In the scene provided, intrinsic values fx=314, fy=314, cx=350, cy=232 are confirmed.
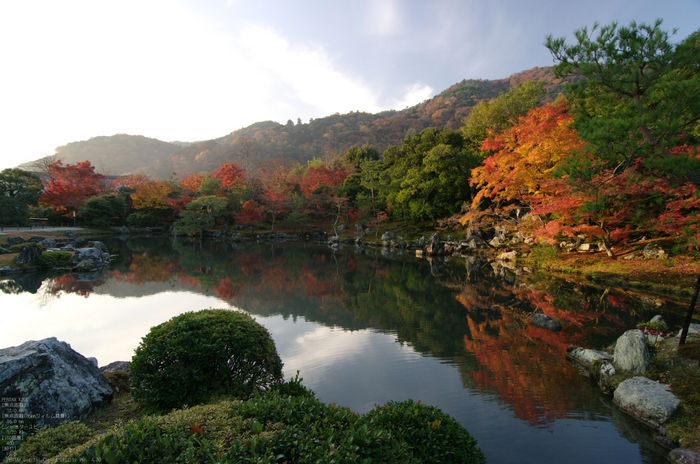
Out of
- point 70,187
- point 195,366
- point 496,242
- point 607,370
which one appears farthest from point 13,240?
point 496,242

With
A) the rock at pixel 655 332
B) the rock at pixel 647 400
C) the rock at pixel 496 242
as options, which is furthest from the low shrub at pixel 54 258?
the rock at pixel 496 242

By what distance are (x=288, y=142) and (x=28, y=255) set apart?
63561 millimetres

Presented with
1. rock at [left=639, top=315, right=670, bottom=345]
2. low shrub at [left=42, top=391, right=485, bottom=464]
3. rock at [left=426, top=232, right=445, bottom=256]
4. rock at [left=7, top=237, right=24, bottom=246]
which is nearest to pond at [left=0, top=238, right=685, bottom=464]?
rock at [left=639, top=315, right=670, bottom=345]

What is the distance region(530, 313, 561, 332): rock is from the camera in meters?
6.39

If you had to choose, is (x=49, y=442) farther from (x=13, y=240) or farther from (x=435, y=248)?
(x=13, y=240)

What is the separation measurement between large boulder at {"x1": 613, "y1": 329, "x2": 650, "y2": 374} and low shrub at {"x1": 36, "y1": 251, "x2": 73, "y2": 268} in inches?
703

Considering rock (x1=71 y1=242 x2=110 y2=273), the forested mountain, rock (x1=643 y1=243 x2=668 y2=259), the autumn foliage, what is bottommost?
rock (x1=71 y1=242 x2=110 y2=273)

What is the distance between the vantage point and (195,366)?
9.42ft

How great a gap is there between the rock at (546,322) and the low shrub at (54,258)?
17015 millimetres

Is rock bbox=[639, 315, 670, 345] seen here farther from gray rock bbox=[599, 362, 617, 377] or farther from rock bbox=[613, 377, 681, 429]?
rock bbox=[613, 377, 681, 429]

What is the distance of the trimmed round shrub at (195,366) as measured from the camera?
2852mm

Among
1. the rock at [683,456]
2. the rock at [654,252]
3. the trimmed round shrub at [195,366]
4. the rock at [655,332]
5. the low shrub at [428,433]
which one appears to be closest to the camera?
the low shrub at [428,433]

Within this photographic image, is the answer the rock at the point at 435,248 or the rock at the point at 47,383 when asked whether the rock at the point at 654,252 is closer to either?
the rock at the point at 435,248

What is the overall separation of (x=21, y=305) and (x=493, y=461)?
10.8 metres
